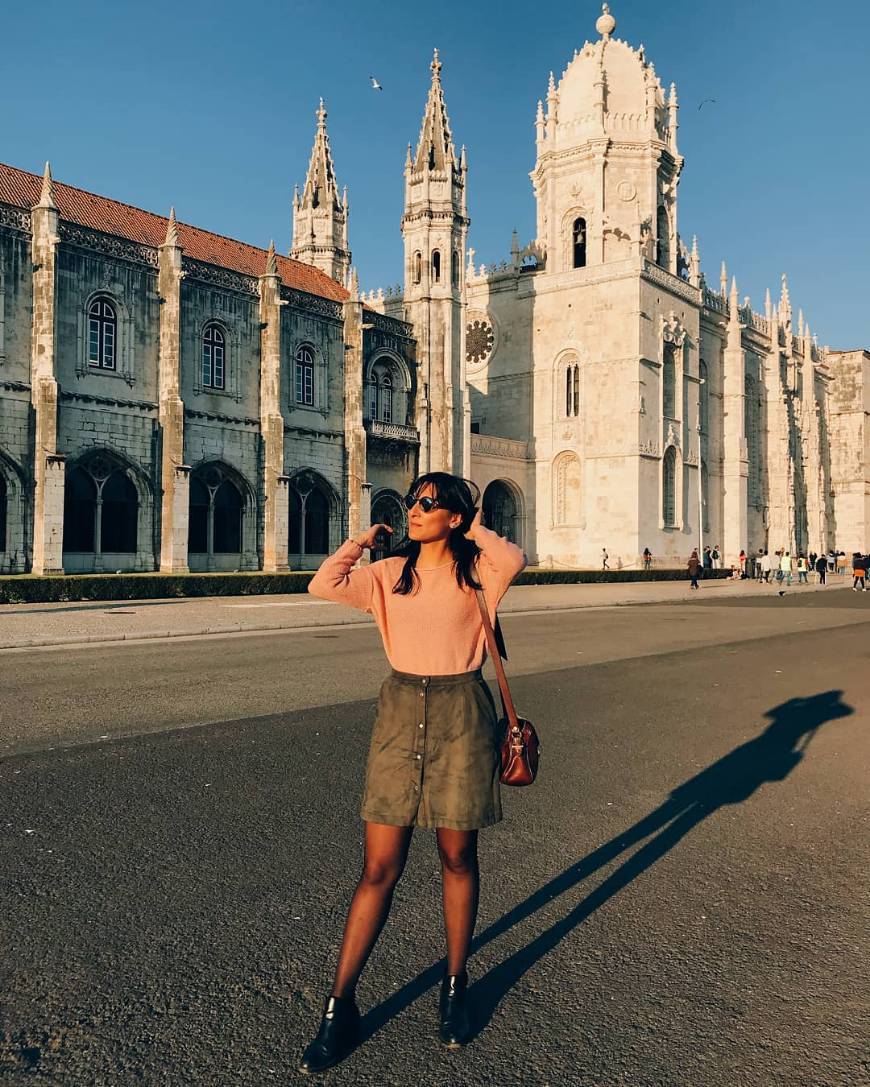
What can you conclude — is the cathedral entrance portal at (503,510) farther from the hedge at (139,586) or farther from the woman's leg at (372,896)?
the woman's leg at (372,896)

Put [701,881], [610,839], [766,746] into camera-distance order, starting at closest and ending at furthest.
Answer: [701,881] < [610,839] < [766,746]

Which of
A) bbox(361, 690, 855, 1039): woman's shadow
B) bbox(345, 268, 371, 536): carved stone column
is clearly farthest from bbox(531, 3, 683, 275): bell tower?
bbox(361, 690, 855, 1039): woman's shadow

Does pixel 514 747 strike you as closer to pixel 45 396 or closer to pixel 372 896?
pixel 372 896

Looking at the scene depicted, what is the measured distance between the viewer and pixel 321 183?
4491 centimetres

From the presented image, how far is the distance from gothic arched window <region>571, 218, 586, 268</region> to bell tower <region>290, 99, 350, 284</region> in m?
12.7

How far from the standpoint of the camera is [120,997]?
10.5 feet

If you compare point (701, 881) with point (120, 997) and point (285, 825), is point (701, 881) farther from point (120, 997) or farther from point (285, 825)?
point (120, 997)

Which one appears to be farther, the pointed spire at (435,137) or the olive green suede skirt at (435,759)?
the pointed spire at (435,137)

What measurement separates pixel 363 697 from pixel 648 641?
7698 millimetres

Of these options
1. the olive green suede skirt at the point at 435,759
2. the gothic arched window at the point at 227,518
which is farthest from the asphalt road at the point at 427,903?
the gothic arched window at the point at 227,518

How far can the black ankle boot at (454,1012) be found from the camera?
2967 mm

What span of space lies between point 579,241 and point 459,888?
50.1 metres

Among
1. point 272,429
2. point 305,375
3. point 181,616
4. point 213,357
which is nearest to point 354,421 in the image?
point 305,375

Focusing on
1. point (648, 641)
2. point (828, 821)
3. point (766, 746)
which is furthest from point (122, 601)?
point (828, 821)
